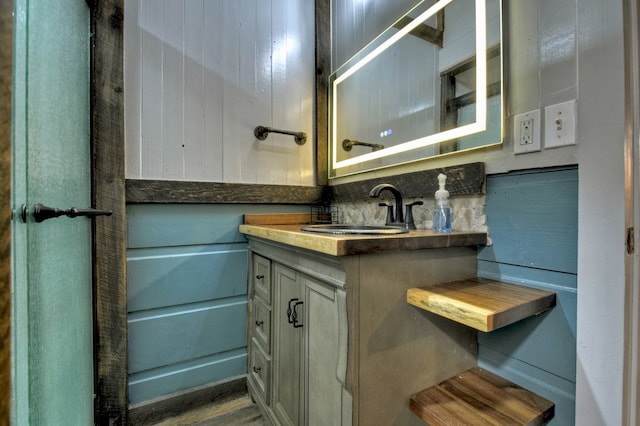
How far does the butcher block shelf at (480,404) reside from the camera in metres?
0.70

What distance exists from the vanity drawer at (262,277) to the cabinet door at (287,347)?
0.07 meters

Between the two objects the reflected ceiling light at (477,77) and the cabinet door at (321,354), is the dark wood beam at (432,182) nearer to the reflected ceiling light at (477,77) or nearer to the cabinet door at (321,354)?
the reflected ceiling light at (477,77)

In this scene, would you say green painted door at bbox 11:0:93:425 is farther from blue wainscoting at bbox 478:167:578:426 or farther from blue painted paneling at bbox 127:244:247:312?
blue wainscoting at bbox 478:167:578:426

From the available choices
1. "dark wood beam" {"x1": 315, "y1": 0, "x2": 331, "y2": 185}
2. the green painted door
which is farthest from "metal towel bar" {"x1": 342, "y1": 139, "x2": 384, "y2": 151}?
the green painted door

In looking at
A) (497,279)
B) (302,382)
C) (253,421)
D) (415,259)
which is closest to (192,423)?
(253,421)

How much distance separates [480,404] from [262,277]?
0.88 meters

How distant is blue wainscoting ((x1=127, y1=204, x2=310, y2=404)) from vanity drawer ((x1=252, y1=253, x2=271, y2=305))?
5.3 inches

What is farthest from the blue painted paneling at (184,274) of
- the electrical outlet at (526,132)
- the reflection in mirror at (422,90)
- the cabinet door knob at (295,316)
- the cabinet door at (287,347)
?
the electrical outlet at (526,132)

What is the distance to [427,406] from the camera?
29.3 inches

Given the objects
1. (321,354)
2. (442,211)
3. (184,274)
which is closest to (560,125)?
(442,211)

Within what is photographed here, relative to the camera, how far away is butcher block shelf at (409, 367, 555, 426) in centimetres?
70

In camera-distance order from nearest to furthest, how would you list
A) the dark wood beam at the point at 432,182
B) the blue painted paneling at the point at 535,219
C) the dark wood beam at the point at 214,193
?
the blue painted paneling at the point at 535,219
the dark wood beam at the point at 432,182
the dark wood beam at the point at 214,193

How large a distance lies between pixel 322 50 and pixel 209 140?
89 centimetres

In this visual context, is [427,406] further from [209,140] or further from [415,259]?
[209,140]
